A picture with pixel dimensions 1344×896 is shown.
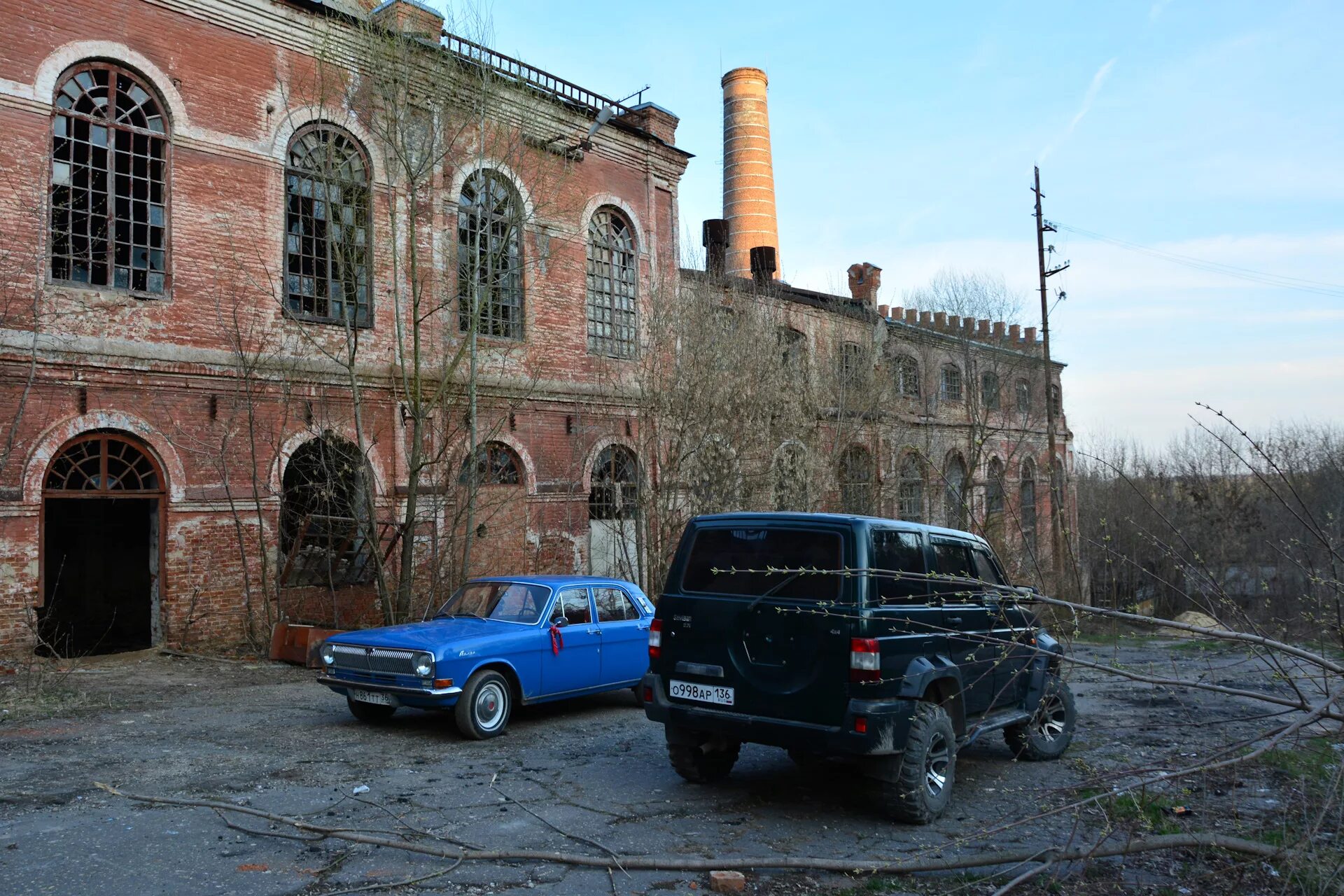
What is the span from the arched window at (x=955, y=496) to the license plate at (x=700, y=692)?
17.4 meters

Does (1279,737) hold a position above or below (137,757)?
above

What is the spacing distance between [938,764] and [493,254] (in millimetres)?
12873

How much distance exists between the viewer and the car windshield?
960 centimetres

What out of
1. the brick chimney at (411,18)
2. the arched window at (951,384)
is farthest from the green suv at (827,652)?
the arched window at (951,384)

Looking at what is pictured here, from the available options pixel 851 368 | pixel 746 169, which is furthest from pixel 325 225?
pixel 746 169

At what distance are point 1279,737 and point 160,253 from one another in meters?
14.7

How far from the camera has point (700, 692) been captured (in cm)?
670

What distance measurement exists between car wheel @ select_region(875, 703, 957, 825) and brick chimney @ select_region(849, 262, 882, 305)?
1095 inches

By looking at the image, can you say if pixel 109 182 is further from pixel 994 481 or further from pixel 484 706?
pixel 994 481

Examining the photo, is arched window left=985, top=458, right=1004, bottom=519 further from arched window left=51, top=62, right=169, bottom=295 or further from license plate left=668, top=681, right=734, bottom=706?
license plate left=668, top=681, right=734, bottom=706

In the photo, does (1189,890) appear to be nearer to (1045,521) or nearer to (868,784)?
(868,784)

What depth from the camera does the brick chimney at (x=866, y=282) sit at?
3338 centimetres

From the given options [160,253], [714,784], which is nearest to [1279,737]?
[714,784]

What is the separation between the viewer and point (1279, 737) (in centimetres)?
389
